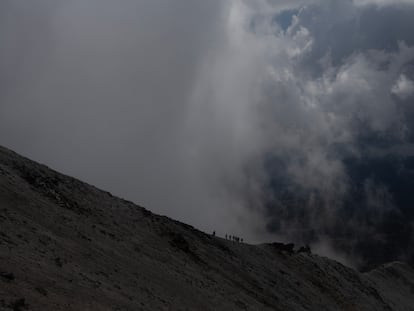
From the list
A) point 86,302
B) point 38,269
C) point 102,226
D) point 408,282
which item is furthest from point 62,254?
point 408,282

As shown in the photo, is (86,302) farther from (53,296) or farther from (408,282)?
(408,282)

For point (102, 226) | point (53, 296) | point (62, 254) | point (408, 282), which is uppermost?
point (408, 282)

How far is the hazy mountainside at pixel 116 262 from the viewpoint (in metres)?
27.5

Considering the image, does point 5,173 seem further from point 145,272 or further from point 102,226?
point 145,272

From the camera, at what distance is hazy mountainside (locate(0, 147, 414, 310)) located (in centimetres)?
2747

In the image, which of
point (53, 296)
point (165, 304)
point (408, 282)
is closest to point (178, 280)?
point (165, 304)

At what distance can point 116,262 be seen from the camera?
Result: 37.8 meters

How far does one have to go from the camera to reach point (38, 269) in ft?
91.1

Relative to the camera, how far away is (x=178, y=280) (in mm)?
A: 42062

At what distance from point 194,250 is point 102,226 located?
534 inches

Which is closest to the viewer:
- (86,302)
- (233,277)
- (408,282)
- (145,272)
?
(86,302)

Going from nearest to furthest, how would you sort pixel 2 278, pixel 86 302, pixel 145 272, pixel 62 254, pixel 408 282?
pixel 2 278
pixel 86 302
pixel 62 254
pixel 145 272
pixel 408 282

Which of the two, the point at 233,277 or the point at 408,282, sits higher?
the point at 408,282

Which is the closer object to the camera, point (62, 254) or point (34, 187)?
point (62, 254)
